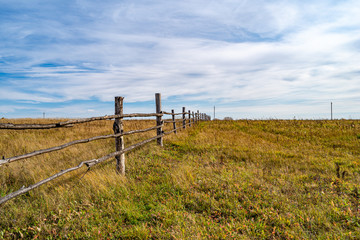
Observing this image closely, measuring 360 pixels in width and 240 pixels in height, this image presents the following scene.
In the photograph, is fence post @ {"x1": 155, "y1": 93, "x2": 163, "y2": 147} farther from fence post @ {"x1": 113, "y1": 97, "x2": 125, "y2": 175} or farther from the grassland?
fence post @ {"x1": 113, "y1": 97, "x2": 125, "y2": 175}

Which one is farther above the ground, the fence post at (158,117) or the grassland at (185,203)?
the fence post at (158,117)

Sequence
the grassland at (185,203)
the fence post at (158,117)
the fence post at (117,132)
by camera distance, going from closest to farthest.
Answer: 1. the grassland at (185,203)
2. the fence post at (117,132)
3. the fence post at (158,117)

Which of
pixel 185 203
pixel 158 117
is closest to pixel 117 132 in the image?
pixel 185 203

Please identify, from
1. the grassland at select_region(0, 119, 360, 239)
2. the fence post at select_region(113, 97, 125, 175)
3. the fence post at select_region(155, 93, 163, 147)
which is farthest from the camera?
the fence post at select_region(155, 93, 163, 147)

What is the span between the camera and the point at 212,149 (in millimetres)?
8289

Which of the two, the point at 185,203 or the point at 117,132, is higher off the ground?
the point at 117,132

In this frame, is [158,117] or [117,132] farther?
[158,117]

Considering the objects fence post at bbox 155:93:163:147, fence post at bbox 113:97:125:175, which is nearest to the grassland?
fence post at bbox 113:97:125:175

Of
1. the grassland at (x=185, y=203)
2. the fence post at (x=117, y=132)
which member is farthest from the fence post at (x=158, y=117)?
the fence post at (x=117, y=132)

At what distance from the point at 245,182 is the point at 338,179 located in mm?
2485

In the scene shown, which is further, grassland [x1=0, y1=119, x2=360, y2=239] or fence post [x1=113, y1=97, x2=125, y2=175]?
fence post [x1=113, y1=97, x2=125, y2=175]

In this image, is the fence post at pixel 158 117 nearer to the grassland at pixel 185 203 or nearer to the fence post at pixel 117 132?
the grassland at pixel 185 203

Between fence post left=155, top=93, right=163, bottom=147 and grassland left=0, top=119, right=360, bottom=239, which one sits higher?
fence post left=155, top=93, right=163, bottom=147

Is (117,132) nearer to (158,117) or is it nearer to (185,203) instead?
(185,203)
